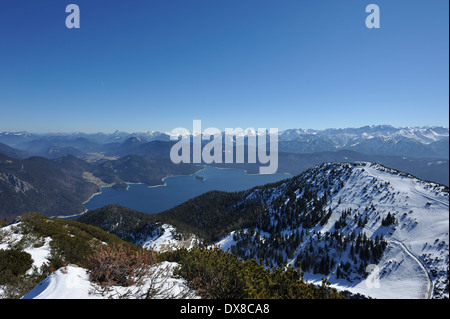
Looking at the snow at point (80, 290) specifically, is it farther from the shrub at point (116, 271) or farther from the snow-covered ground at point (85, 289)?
the shrub at point (116, 271)

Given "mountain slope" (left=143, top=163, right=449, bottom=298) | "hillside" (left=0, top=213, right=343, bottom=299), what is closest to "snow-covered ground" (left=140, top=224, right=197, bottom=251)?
"mountain slope" (left=143, top=163, right=449, bottom=298)

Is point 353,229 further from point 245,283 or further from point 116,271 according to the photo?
point 116,271

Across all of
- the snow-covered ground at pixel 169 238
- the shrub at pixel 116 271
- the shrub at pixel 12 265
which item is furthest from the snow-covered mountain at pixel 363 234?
the shrub at pixel 12 265

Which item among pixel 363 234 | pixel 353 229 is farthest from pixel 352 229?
pixel 363 234

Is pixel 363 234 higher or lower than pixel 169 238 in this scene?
higher

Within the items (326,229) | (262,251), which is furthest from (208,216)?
(326,229)
